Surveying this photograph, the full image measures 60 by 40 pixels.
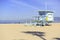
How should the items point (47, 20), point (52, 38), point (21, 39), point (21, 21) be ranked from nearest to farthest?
point (21, 39), point (52, 38), point (47, 20), point (21, 21)

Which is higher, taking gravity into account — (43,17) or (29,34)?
(43,17)

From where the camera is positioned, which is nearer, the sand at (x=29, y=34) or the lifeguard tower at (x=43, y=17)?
the sand at (x=29, y=34)

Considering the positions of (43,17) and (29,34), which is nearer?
(29,34)

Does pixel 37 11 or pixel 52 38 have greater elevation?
pixel 37 11

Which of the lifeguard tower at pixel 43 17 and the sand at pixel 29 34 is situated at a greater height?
the lifeguard tower at pixel 43 17

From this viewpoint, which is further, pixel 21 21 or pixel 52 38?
pixel 21 21

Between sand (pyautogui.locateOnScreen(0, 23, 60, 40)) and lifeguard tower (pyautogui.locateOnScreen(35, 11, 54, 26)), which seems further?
lifeguard tower (pyautogui.locateOnScreen(35, 11, 54, 26))

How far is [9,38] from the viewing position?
13031 mm

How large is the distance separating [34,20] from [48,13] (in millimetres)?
2249

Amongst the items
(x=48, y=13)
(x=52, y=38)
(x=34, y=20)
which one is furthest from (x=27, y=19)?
(x=52, y=38)

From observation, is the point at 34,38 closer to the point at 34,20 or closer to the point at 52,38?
the point at 52,38

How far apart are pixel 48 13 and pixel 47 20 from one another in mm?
1277

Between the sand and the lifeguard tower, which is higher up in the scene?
the lifeguard tower

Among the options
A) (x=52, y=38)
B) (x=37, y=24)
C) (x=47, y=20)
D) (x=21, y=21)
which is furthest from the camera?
(x=21, y=21)
